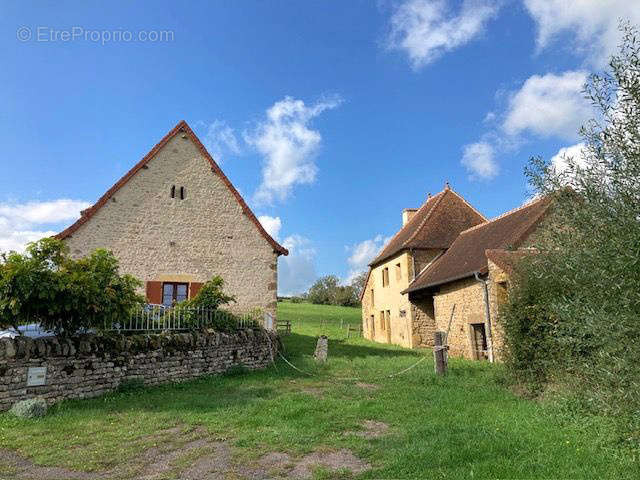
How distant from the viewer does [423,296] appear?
21188mm

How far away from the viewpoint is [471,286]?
1603 centimetres

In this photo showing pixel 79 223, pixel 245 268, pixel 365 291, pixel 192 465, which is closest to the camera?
pixel 192 465

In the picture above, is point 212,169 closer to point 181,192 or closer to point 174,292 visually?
point 181,192

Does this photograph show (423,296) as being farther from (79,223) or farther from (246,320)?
(79,223)

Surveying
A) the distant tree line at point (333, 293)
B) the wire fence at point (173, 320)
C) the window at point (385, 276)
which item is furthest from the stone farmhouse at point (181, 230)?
the distant tree line at point (333, 293)

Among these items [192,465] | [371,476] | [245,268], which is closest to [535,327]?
[371,476]

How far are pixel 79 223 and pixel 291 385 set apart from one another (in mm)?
9602

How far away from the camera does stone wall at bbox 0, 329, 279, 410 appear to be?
8.33 meters

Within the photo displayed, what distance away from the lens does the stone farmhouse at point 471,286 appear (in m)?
14.0

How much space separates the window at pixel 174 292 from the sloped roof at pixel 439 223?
1095 cm

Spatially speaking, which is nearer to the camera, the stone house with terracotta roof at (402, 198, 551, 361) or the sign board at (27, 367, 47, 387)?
the sign board at (27, 367, 47, 387)

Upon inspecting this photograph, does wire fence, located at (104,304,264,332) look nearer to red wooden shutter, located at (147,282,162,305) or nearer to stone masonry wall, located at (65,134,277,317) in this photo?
stone masonry wall, located at (65,134,277,317)

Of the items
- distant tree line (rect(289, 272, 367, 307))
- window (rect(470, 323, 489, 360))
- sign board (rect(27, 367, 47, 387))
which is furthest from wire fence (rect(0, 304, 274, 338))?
distant tree line (rect(289, 272, 367, 307))

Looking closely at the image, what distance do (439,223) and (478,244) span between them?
5.42 metres
